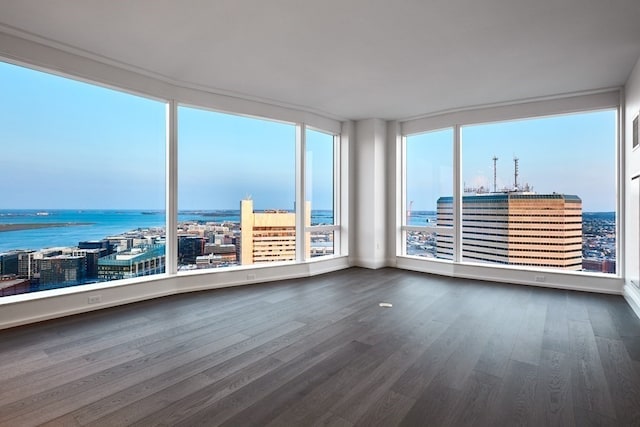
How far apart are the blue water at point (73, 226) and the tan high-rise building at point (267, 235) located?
2.76ft

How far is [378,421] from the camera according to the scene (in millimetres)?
1935

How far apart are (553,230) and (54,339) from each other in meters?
6.53

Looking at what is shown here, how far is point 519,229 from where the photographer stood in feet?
18.3

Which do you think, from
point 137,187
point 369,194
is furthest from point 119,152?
point 369,194

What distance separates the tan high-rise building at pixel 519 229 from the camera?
5207mm

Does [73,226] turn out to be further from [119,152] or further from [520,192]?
[520,192]

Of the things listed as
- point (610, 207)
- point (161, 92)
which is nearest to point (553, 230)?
point (610, 207)

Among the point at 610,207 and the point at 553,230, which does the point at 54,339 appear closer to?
the point at 553,230

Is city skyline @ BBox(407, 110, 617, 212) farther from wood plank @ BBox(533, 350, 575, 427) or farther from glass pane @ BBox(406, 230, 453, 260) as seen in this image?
wood plank @ BBox(533, 350, 575, 427)

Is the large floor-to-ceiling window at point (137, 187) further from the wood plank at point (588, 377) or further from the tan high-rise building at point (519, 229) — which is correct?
the wood plank at point (588, 377)

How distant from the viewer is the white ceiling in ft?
9.57

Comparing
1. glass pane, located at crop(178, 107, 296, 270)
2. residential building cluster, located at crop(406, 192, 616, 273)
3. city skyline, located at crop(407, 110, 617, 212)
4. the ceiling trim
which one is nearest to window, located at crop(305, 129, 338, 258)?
glass pane, located at crop(178, 107, 296, 270)

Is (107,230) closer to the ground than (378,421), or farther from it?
farther from it

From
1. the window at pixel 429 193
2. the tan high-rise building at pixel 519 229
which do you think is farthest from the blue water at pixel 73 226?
Answer: the tan high-rise building at pixel 519 229
